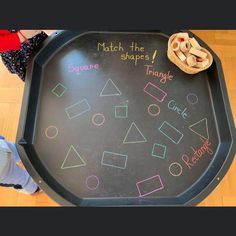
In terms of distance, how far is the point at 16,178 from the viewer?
3.89 ft

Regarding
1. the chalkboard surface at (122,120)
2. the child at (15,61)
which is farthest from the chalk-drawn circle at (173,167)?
the child at (15,61)

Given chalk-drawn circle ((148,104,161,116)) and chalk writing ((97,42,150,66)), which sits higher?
chalk writing ((97,42,150,66))

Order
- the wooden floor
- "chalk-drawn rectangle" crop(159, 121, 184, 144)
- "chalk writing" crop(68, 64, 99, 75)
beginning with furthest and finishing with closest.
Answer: the wooden floor
"chalk writing" crop(68, 64, 99, 75)
"chalk-drawn rectangle" crop(159, 121, 184, 144)

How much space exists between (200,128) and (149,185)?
331 mm

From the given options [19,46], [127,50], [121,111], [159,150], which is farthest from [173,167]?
[19,46]

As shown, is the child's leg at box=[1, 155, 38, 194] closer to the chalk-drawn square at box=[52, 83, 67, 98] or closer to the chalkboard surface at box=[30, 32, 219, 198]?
the chalkboard surface at box=[30, 32, 219, 198]

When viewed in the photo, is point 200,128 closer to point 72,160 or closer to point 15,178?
point 72,160

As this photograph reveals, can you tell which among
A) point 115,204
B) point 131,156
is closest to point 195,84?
point 131,156

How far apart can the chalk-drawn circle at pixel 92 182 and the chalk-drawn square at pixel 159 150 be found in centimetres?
25

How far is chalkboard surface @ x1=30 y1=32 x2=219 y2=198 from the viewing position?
43.8 inches

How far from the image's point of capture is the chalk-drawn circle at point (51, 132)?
3.78ft

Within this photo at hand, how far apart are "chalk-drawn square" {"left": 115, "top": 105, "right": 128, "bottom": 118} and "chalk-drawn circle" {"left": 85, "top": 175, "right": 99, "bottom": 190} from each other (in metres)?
0.28

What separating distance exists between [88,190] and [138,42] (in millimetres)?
730

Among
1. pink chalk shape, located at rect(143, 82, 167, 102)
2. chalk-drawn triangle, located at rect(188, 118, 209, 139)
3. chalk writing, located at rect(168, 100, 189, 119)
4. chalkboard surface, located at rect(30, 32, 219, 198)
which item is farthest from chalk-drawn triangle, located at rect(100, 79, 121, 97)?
chalk-drawn triangle, located at rect(188, 118, 209, 139)
